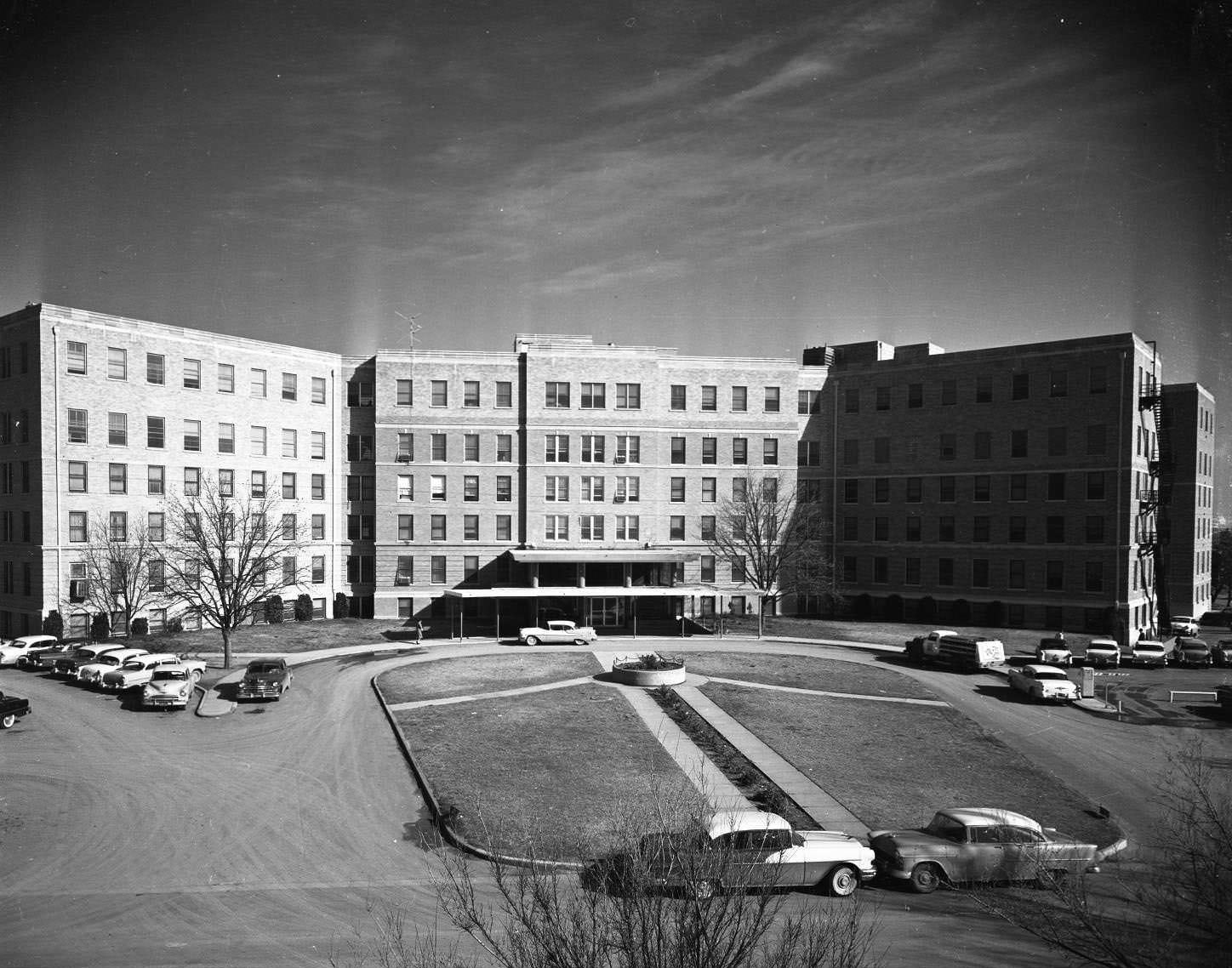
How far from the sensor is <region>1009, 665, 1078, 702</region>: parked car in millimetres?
35062

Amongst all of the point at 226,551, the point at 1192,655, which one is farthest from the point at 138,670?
the point at 1192,655

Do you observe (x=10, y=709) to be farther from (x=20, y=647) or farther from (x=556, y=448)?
(x=556, y=448)

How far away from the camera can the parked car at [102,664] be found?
35500 millimetres

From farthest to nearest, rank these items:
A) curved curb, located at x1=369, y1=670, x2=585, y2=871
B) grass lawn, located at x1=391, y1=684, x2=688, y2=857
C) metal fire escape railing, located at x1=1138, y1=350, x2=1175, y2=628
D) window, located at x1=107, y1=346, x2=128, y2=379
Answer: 1. metal fire escape railing, located at x1=1138, y1=350, x2=1175, y2=628
2. window, located at x1=107, y1=346, x2=128, y2=379
3. grass lawn, located at x1=391, y1=684, x2=688, y2=857
4. curved curb, located at x1=369, y1=670, x2=585, y2=871

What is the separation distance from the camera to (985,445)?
193 ft

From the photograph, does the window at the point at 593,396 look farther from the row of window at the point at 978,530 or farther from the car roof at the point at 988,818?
the car roof at the point at 988,818

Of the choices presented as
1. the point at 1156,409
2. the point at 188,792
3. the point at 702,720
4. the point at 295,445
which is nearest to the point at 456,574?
the point at 295,445

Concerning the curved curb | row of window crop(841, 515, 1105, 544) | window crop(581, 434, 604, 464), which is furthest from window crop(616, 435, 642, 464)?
the curved curb

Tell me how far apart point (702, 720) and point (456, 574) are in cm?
3194

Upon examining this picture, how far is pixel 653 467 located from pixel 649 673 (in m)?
25.7

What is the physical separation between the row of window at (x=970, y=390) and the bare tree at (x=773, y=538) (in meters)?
8.81

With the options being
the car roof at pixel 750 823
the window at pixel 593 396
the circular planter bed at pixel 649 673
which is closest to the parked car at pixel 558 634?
the circular planter bed at pixel 649 673

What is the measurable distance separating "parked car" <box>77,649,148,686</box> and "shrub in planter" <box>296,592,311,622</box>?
16.6m

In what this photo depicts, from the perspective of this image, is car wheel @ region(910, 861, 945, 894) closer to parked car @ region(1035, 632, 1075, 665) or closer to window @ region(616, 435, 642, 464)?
parked car @ region(1035, 632, 1075, 665)
